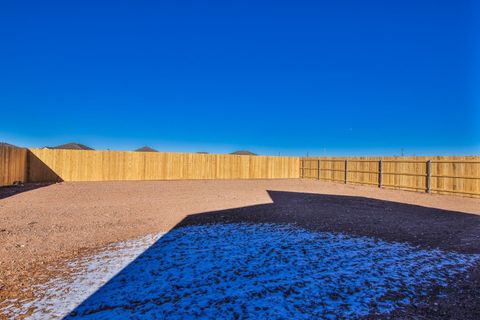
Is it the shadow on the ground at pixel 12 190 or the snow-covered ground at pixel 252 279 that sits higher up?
the shadow on the ground at pixel 12 190

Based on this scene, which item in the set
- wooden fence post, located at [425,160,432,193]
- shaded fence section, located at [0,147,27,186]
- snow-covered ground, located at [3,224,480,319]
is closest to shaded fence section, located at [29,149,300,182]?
shaded fence section, located at [0,147,27,186]

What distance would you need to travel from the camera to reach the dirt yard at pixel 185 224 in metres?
2.86

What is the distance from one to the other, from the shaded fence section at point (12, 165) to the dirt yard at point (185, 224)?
415cm

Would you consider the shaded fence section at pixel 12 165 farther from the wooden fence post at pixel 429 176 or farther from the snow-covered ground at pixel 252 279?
the wooden fence post at pixel 429 176

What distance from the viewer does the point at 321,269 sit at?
3.12 meters

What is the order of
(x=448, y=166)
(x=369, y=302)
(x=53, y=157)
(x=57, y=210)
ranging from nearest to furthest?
(x=369, y=302) < (x=57, y=210) < (x=448, y=166) < (x=53, y=157)

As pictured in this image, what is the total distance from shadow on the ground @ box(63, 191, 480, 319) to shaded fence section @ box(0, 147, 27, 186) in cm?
1085

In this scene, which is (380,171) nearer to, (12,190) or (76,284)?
(76,284)

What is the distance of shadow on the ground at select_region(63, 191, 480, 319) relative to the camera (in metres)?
2.30

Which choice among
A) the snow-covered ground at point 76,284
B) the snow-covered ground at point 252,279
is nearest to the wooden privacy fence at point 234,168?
the snow-covered ground at point 252,279

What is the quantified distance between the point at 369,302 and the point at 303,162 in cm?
1800

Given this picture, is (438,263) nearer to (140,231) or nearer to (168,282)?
(168,282)

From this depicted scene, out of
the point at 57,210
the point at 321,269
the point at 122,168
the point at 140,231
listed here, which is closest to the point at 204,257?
the point at 321,269

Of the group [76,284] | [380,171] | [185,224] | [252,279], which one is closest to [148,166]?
[185,224]
